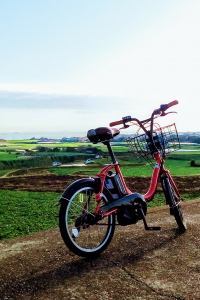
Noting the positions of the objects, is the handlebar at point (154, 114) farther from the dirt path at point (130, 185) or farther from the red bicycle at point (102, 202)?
the dirt path at point (130, 185)

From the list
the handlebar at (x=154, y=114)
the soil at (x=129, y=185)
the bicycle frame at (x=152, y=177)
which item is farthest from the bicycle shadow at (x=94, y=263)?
the soil at (x=129, y=185)

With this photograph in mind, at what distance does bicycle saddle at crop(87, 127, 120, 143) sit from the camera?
8.80ft

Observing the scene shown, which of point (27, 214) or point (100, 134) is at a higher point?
point (100, 134)

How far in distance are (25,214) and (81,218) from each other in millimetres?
2443

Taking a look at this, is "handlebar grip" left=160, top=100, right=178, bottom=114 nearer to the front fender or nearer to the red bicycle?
the red bicycle

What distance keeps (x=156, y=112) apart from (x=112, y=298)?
180 cm

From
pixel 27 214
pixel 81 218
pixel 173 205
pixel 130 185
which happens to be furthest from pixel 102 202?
pixel 130 185

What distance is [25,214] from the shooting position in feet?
16.0

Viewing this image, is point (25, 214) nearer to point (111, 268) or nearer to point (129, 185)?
point (111, 268)

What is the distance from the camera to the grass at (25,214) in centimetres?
390

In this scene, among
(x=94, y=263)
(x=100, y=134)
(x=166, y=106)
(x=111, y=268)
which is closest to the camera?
(x=111, y=268)

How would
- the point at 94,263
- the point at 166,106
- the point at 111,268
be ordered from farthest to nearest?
the point at 166,106 < the point at 94,263 < the point at 111,268

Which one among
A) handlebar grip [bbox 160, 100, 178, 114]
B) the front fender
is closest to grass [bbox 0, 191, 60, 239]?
the front fender

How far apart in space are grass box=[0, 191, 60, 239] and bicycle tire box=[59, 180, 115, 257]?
1191 millimetres
